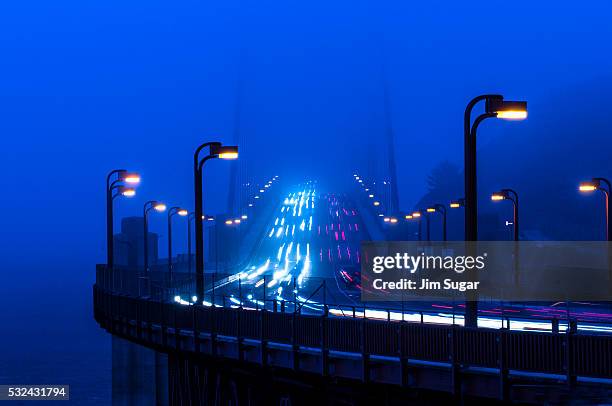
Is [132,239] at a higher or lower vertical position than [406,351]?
lower

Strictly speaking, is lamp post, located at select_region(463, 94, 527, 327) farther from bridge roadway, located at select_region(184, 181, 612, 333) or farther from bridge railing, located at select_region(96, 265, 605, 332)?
bridge railing, located at select_region(96, 265, 605, 332)

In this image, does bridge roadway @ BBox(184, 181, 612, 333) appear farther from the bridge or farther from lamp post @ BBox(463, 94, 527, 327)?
lamp post @ BBox(463, 94, 527, 327)

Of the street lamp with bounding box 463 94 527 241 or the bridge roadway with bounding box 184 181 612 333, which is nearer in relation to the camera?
the street lamp with bounding box 463 94 527 241

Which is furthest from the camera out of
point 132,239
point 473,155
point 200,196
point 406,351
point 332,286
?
point 132,239

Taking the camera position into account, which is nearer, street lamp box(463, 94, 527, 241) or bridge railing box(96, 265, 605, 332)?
street lamp box(463, 94, 527, 241)

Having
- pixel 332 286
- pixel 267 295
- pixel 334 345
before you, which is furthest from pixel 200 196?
pixel 332 286

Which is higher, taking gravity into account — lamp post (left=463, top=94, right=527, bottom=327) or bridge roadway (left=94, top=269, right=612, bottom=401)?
lamp post (left=463, top=94, right=527, bottom=327)

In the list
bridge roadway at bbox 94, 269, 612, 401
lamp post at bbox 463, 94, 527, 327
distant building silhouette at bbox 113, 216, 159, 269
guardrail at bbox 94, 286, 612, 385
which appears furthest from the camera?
distant building silhouette at bbox 113, 216, 159, 269

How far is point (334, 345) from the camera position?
90.7ft

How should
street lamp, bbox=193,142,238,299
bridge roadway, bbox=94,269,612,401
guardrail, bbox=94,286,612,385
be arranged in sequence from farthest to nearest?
street lamp, bbox=193,142,238,299 < bridge roadway, bbox=94,269,612,401 < guardrail, bbox=94,286,612,385

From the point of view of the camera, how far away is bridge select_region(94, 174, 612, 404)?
22.5m

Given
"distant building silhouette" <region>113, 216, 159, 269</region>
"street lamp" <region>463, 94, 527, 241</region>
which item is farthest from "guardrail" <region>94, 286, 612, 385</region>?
"distant building silhouette" <region>113, 216, 159, 269</region>

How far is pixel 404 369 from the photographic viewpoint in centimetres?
2512

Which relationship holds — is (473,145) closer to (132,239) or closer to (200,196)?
(200,196)
